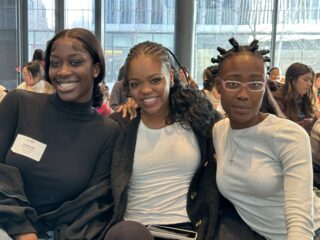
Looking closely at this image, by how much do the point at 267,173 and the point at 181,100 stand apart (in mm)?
502

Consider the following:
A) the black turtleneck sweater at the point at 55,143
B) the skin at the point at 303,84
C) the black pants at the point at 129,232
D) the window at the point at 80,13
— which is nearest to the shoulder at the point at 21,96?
the black turtleneck sweater at the point at 55,143

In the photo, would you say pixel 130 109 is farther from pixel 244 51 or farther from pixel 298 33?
pixel 298 33

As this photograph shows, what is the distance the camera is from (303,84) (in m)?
3.66

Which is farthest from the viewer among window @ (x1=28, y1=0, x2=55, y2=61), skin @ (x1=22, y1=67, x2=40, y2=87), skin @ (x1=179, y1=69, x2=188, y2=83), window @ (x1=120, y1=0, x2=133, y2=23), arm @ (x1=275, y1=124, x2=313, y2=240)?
window @ (x1=120, y1=0, x2=133, y2=23)

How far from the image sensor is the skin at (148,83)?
155 centimetres

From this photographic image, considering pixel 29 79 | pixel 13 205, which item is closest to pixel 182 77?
pixel 13 205

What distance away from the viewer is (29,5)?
7098mm

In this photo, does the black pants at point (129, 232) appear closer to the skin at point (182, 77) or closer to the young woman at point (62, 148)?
the young woman at point (62, 148)

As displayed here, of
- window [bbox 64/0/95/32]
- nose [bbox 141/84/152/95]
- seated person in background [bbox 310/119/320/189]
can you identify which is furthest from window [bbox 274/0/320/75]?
nose [bbox 141/84/152/95]

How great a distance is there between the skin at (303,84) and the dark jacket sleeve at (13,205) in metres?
2.81

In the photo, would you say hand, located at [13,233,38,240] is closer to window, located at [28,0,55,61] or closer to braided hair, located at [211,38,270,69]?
braided hair, located at [211,38,270,69]

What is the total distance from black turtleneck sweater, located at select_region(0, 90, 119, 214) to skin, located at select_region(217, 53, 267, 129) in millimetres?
490

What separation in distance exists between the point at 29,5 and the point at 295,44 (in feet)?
15.5

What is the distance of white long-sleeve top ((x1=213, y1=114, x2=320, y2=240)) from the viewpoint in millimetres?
1228
